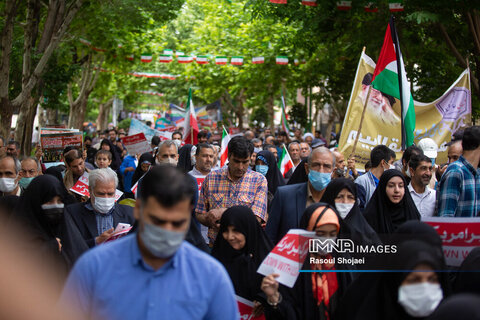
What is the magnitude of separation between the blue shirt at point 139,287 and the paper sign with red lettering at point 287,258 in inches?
48.0

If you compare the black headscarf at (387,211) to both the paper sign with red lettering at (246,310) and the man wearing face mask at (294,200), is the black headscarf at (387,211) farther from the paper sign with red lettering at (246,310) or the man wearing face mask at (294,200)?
the paper sign with red lettering at (246,310)

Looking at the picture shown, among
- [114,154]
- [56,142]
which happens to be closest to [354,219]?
[56,142]

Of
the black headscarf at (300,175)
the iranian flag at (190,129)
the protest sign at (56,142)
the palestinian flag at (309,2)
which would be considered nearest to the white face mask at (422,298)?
the black headscarf at (300,175)

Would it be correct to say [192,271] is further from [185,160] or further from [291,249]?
[185,160]

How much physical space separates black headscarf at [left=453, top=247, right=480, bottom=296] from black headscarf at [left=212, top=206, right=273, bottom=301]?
4.30 feet

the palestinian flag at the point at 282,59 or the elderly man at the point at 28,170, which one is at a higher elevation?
the palestinian flag at the point at 282,59

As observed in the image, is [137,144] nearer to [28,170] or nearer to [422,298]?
[28,170]

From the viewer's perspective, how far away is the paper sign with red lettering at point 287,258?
12.4ft

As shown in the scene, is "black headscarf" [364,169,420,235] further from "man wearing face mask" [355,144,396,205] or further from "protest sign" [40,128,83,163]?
"protest sign" [40,128,83,163]

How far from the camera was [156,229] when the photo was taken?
2512mm

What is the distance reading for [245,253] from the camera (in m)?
4.52

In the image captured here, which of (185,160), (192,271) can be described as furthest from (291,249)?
(185,160)

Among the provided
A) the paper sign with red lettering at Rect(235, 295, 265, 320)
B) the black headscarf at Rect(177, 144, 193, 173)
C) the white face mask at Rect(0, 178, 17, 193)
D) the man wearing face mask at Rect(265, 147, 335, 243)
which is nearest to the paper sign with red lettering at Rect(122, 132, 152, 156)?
the black headscarf at Rect(177, 144, 193, 173)

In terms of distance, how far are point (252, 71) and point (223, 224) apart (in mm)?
23399
